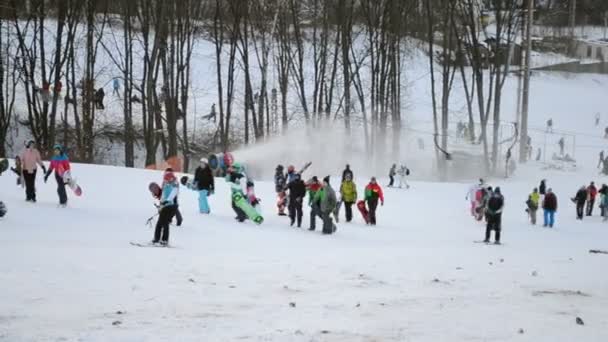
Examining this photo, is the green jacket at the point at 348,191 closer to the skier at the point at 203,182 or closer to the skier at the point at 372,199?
the skier at the point at 372,199

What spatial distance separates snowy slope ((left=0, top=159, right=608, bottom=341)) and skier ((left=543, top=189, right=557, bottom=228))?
236 inches

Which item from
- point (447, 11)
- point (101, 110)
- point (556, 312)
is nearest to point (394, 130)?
point (447, 11)

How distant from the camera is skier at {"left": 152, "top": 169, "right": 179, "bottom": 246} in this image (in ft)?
51.9

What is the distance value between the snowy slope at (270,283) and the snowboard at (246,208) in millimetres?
340

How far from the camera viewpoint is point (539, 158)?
53625 mm

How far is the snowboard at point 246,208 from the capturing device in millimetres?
21156

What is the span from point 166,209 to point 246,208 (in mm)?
5497

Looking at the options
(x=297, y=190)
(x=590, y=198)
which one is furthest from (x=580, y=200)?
(x=297, y=190)

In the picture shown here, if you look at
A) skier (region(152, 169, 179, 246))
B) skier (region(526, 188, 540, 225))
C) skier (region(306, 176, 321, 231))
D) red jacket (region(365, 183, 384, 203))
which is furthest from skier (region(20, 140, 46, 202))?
skier (region(526, 188, 540, 225))

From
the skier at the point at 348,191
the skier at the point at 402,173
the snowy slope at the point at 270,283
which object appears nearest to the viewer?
the snowy slope at the point at 270,283

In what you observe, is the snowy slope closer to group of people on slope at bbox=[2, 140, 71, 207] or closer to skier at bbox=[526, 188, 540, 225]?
group of people on slope at bbox=[2, 140, 71, 207]

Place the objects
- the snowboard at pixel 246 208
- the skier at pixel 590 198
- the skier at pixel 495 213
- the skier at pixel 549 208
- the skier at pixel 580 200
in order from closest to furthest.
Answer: the snowboard at pixel 246 208 < the skier at pixel 495 213 < the skier at pixel 549 208 < the skier at pixel 580 200 < the skier at pixel 590 198

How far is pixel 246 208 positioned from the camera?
21.2 metres

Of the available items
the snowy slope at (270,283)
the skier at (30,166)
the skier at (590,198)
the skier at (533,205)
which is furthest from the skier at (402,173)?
the skier at (30,166)
